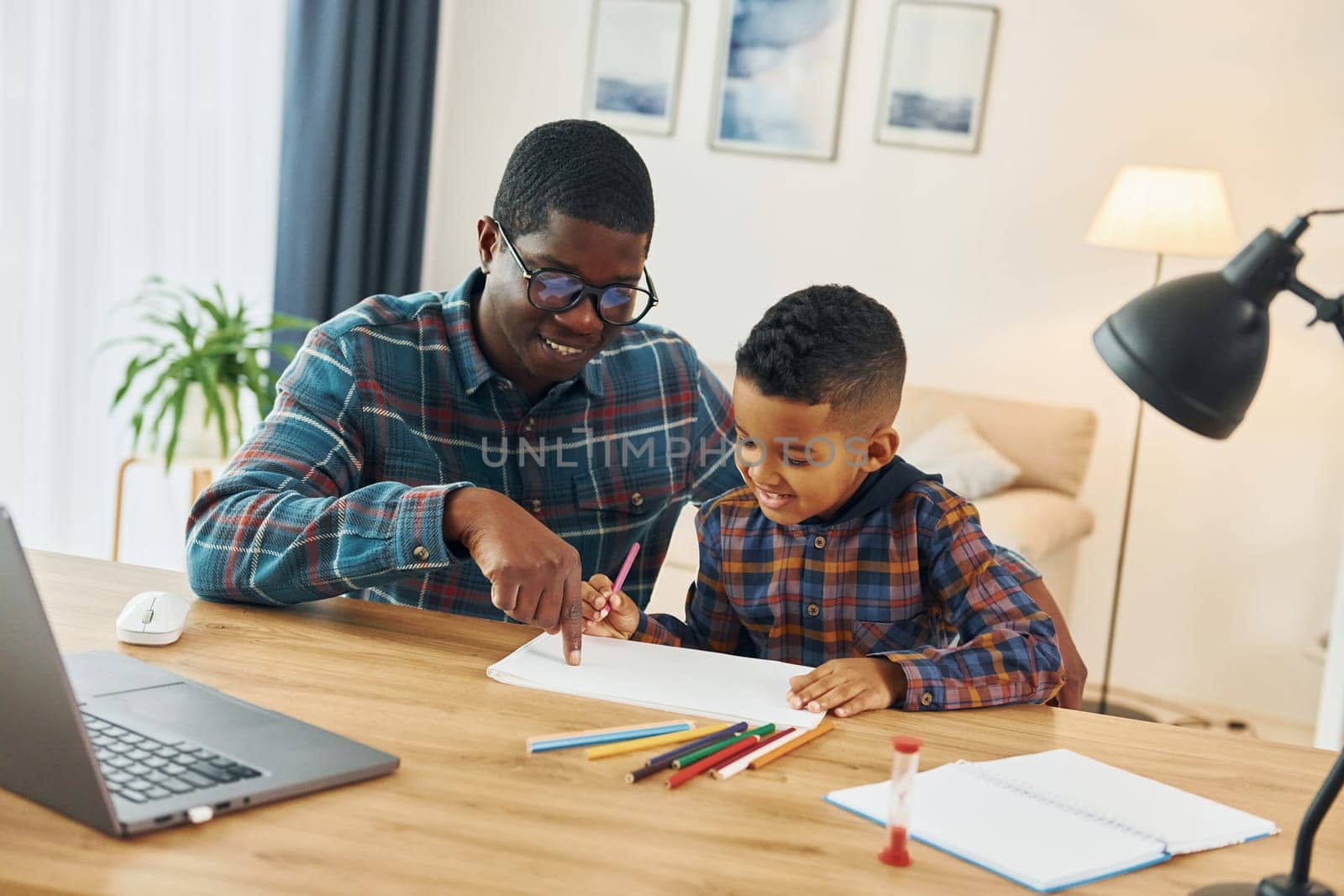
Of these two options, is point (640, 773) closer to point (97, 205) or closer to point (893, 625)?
point (893, 625)

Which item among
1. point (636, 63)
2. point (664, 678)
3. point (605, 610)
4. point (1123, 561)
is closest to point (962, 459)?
point (1123, 561)

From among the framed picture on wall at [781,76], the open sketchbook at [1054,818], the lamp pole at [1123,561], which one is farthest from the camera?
the framed picture on wall at [781,76]

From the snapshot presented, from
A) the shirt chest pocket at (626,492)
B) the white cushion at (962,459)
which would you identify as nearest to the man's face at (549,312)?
Result: the shirt chest pocket at (626,492)

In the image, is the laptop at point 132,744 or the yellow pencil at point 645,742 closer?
the laptop at point 132,744

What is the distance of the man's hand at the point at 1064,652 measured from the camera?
1414mm

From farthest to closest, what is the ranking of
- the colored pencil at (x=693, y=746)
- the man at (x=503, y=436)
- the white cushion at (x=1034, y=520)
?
the white cushion at (x=1034, y=520), the man at (x=503, y=436), the colored pencil at (x=693, y=746)

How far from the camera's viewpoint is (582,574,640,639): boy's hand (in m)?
1.35

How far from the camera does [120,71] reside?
3254 millimetres

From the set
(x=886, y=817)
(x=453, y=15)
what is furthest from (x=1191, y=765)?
(x=453, y=15)

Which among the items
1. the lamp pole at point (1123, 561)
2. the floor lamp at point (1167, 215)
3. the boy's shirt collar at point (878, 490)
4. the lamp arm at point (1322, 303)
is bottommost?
the lamp pole at point (1123, 561)

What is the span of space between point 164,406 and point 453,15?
1995 millimetres

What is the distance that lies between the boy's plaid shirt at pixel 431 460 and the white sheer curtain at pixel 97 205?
6.20 feet

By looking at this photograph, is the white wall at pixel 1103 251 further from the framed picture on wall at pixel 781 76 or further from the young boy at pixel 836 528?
the young boy at pixel 836 528

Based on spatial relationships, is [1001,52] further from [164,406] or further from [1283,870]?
[1283,870]
